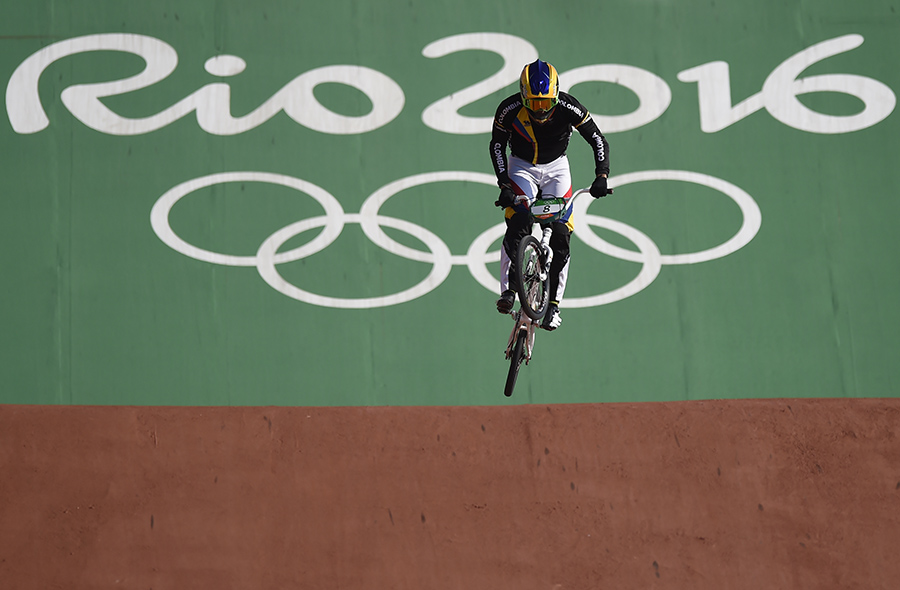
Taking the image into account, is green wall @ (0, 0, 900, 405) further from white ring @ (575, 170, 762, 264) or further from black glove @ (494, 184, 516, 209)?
black glove @ (494, 184, 516, 209)

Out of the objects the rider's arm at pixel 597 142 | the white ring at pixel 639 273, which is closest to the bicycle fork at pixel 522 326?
the rider's arm at pixel 597 142

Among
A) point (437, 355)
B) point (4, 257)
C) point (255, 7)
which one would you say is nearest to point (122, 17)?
point (255, 7)

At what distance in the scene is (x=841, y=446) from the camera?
851 cm

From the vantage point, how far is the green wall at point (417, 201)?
28.9ft

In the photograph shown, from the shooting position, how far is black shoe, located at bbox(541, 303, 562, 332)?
6688 mm

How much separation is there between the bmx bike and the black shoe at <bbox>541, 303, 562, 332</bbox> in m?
0.04

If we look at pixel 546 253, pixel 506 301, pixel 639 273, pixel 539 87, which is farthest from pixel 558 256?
pixel 639 273

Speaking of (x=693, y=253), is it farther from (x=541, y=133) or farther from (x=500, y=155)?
(x=500, y=155)

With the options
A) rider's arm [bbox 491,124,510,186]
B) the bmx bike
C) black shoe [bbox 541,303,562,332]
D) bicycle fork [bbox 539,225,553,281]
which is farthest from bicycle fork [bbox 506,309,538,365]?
rider's arm [bbox 491,124,510,186]

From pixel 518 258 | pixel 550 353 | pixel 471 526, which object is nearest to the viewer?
pixel 518 258

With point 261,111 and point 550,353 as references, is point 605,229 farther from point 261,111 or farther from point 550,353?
point 261,111

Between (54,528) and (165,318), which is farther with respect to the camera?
(165,318)

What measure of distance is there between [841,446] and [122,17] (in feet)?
31.8

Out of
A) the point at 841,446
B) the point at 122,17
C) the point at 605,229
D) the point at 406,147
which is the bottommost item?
the point at 841,446
